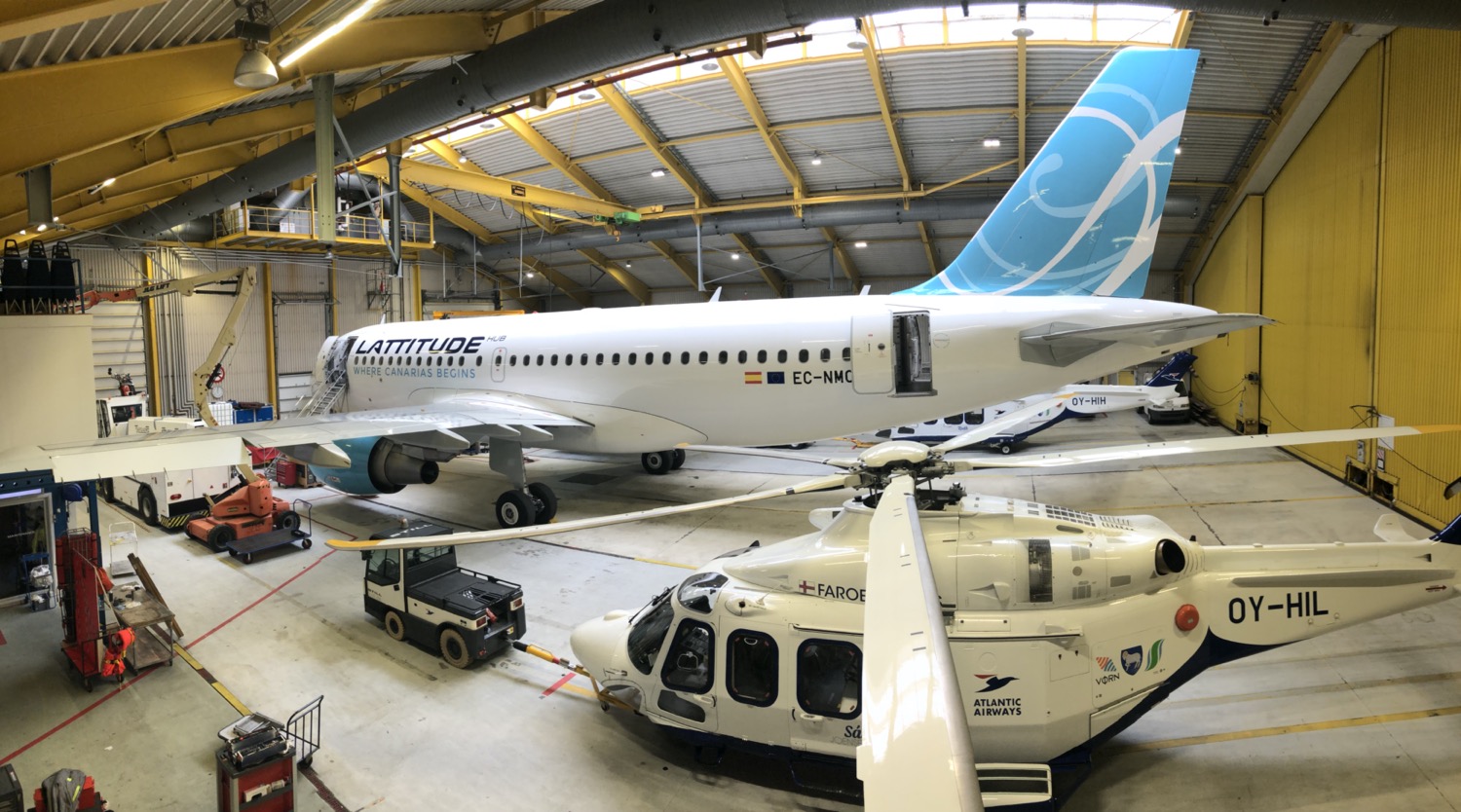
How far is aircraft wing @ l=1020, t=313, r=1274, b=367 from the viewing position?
28.1 ft

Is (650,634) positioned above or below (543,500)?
above

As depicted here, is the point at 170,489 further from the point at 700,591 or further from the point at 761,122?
the point at 761,122

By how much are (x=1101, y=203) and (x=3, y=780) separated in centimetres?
1347

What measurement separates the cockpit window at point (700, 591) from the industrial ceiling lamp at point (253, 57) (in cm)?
612

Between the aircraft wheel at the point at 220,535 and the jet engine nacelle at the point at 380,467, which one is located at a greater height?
the jet engine nacelle at the point at 380,467

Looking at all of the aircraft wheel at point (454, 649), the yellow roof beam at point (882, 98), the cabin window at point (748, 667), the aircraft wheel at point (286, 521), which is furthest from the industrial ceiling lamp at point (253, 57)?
the yellow roof beam at point (882, 98)

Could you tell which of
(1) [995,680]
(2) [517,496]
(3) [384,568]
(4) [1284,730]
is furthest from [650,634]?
(2) [517,496]

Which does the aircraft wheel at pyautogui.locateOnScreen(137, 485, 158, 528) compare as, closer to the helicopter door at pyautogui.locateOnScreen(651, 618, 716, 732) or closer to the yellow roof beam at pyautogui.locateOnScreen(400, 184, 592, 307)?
the helicopter door at pyautogui.locateOnScreen(651, 618, 716, 732)

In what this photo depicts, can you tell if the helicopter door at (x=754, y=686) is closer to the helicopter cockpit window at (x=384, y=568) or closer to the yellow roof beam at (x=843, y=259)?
the helicopter cockpit window at (x=384, y=568)

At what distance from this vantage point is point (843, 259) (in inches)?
1221

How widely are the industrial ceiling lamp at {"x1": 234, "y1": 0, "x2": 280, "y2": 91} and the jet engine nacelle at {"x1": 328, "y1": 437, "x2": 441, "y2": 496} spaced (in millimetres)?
7474


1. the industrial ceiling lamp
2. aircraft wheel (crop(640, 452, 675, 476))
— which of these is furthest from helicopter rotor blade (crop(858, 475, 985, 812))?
aircraft wheel (crop(640, 452, 675, 476))

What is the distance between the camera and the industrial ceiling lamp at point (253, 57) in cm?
702

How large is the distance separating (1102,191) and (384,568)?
451 inches
